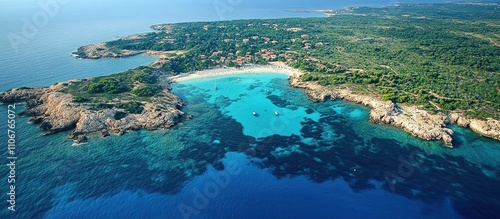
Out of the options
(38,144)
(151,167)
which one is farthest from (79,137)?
(151,167)

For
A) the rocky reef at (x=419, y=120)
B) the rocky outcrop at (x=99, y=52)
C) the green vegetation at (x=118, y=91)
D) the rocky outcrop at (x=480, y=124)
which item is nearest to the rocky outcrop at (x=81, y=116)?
the green vegetation at (x=118, y=91)

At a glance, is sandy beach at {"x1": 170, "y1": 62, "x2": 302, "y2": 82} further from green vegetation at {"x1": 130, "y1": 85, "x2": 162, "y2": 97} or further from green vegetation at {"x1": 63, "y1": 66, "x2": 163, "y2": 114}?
green vegetation at {"x1": 130, "y1": 85, "x2": 162, "y2": 97}

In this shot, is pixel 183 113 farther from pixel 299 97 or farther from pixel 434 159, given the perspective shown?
pixel 434 159

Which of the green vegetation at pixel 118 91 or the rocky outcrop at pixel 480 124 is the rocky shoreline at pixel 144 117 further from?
the green vegetation at pixel 118 91

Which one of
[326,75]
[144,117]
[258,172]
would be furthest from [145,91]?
[326,75]

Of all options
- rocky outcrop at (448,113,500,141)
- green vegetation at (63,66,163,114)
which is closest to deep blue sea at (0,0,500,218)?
rocky outcrop at (448,113,500,141)

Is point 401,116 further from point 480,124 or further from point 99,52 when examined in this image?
point 99,52
